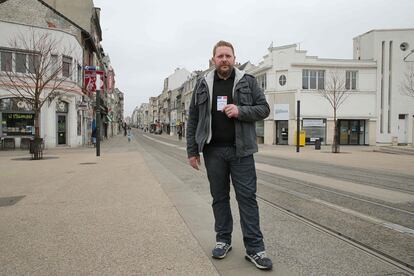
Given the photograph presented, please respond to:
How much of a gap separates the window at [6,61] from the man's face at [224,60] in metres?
23.4

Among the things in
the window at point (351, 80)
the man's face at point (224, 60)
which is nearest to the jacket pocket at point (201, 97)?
the man's face at point (224, 60)

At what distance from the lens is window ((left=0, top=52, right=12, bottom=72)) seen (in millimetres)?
23016

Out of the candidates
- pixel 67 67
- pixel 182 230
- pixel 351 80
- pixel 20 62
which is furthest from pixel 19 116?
pixel 351 80

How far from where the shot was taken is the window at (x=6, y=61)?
2302 cm

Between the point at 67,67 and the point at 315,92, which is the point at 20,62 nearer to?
the point at 67,67

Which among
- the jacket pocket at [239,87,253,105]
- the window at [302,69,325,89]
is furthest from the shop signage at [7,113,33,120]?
the window at [302,69,325,89]

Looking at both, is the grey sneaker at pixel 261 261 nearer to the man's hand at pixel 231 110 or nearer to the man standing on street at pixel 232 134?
the man standing on street at pixel 232 134

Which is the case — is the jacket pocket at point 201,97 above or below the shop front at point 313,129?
above

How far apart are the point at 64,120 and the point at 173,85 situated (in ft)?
235

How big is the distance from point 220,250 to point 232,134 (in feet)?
3.99

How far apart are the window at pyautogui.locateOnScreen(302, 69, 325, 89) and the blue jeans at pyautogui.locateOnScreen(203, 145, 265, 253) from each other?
34287 millimetres

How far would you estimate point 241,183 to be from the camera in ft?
12.0

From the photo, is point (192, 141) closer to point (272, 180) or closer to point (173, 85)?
point (272, 180)

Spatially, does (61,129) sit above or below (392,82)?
below
